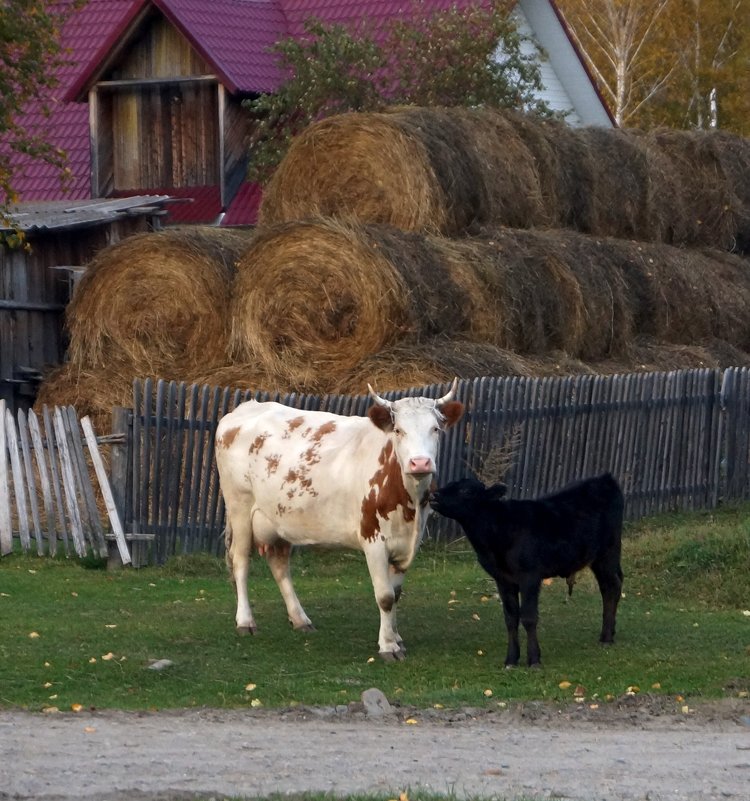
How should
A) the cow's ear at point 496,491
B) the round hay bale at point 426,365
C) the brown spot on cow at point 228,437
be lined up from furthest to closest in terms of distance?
1. the round hay bale at point 426,365
2. the brown spot on cow at point 228,437
3. the cow's ear at point 496,491

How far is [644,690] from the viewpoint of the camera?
814cm

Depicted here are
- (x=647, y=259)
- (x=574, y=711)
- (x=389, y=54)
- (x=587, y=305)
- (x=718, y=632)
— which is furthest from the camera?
(x=389, y=54)

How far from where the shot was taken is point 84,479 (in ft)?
42.3

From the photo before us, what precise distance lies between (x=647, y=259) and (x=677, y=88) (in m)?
21.2

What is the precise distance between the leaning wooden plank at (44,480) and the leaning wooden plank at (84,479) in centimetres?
24

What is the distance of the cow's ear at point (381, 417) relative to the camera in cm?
913

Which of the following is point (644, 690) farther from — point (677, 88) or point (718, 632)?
point (677, 88)

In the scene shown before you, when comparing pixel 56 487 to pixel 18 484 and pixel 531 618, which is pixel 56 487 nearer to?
pixel 18 484

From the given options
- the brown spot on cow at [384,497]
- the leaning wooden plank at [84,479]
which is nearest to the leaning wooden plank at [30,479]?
the leaning wooden plank at [84,479]

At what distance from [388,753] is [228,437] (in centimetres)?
404

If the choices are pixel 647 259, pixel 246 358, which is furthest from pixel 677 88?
pixel 246 358

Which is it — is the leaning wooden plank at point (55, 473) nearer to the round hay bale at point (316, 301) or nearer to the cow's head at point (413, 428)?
the round hay bale at point (316, 301)

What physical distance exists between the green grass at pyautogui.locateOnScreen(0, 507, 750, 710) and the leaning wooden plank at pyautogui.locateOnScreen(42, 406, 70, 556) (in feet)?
0.93

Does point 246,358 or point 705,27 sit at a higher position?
point 705,27
